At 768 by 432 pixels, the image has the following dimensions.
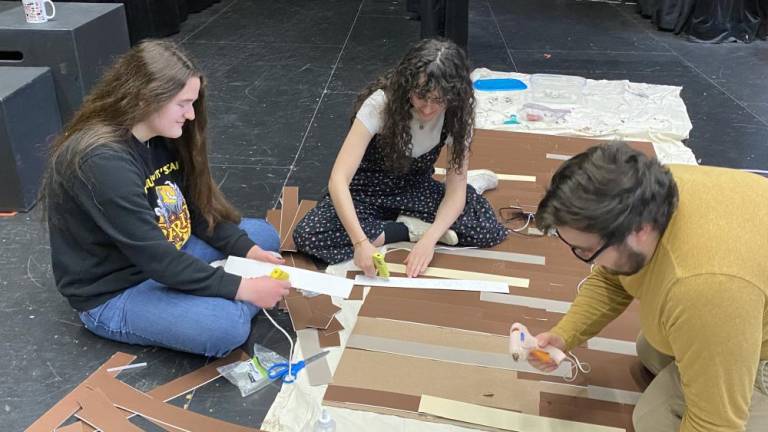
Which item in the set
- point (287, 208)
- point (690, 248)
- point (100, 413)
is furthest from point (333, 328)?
point (690, 248)

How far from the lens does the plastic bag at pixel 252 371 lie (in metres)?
1.72

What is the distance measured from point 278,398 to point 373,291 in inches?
21.1

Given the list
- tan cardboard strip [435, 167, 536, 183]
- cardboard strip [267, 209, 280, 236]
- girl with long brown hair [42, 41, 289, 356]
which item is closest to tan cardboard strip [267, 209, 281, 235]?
cardboard strip [267, 209, 280, 236]

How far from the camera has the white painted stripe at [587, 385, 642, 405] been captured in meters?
1.69

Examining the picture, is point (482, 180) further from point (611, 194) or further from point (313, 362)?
point (611, 194)

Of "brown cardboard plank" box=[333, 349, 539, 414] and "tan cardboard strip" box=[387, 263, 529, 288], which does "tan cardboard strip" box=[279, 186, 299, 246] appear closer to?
"tan cardboard strip" box=[387, 263, 529, 288]

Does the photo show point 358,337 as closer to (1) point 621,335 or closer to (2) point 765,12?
(1) point 621,335

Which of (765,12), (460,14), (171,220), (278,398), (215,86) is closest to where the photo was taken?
(278,398)

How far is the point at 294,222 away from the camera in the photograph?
8.11 feet

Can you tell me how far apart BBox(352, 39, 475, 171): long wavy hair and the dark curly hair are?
79cm

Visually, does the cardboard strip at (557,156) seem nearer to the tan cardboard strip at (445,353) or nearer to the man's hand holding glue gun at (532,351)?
the tan cardboard strip at (445,353)

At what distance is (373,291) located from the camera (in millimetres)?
2098

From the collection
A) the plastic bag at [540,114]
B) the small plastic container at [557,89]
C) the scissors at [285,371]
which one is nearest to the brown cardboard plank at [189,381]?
the scissors at [285,371]

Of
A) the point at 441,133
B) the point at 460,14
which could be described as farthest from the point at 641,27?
the point at 441,133
